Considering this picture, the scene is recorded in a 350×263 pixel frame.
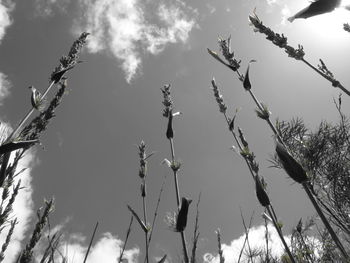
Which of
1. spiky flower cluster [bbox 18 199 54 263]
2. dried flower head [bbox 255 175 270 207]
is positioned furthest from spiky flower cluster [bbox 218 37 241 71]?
spiky flower cluster [bbox 18 199 54 263]

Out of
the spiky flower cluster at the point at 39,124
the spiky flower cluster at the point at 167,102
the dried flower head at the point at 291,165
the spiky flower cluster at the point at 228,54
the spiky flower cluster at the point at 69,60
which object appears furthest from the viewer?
the spiky flower cluster at the point at 167,102

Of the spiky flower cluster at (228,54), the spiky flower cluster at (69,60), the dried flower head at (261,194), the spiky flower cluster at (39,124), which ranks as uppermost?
the spiky flower cluster at (228,54)

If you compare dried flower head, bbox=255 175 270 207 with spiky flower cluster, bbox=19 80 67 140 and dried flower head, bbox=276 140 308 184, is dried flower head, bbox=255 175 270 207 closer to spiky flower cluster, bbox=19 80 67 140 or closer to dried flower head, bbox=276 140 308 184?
dried flower head, bbox=276 140 308 184

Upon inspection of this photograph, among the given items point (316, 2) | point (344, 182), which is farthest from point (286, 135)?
point (316, 2)

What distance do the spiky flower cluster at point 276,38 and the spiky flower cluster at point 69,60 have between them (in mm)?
1313

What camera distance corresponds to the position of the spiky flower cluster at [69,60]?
5.60 feet

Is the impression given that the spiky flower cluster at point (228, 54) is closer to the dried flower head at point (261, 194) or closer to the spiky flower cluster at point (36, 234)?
the dried flower head at point (261, 194)

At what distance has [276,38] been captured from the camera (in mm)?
2209

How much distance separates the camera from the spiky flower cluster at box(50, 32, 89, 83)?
5.60ft

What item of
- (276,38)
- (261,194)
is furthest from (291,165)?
(276,38)

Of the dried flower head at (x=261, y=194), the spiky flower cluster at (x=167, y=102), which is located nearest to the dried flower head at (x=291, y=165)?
the dried flower head at (x=261, y=194)

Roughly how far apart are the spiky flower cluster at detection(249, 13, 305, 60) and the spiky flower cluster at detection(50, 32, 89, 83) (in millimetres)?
1313

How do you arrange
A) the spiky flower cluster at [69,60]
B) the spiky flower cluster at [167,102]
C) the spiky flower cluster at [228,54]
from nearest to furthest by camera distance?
the spiky flower cluster at [69,60] → the spiky flower cluster at [228,54] → the spiky flower cluster at [167,102]

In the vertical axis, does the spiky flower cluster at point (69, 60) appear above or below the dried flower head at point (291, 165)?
above
